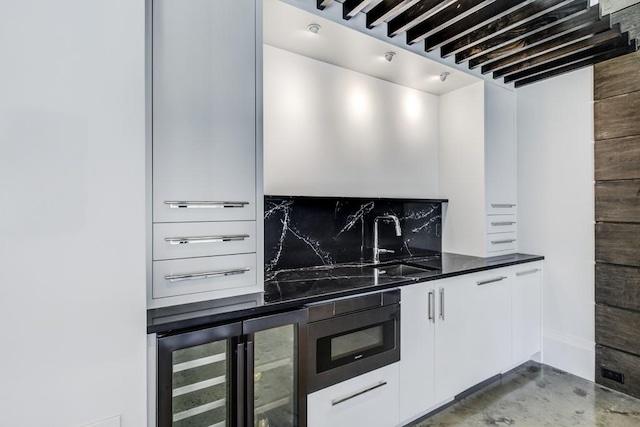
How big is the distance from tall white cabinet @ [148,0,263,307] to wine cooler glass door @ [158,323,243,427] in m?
0.23

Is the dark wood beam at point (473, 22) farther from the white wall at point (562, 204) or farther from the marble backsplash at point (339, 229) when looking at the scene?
the white wall at point (562, 204)

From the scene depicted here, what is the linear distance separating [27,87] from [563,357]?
374 centimetres

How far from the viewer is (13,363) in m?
1.02

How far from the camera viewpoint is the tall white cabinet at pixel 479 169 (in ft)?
9.27

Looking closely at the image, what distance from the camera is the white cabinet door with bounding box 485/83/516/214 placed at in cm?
285

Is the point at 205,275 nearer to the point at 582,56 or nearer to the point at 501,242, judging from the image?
the point at 501,242

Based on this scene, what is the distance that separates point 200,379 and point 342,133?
1856 mm

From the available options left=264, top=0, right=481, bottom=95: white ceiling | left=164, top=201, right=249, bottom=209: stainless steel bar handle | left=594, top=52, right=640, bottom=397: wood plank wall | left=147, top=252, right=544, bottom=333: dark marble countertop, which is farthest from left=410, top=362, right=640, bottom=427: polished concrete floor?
left=264, top=0, right=481, bottom=95: white ceiling

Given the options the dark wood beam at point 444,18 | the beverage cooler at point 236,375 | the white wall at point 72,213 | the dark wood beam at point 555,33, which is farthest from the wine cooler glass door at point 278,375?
the dark wood beam at point 555,33

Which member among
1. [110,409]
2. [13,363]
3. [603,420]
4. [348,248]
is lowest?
[603,420]

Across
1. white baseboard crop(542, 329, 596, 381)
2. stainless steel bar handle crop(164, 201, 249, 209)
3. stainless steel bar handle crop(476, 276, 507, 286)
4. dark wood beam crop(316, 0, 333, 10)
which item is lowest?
white baseboard crop(542, 329, 596, 381)

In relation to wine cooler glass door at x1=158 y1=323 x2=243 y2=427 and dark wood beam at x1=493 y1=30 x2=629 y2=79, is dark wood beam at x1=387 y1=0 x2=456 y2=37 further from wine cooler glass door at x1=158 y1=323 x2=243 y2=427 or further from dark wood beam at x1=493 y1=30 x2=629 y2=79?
wine cooler glass door at x1=158 y1=323 x2=243 y2=427

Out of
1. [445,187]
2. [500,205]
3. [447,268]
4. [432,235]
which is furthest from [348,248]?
[500,205]

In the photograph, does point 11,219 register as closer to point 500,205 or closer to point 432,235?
point 432,235
